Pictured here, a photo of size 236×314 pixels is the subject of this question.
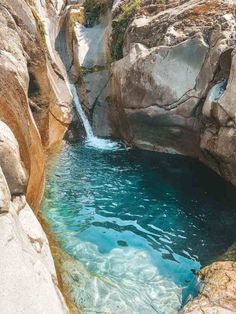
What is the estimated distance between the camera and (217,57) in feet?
38.1

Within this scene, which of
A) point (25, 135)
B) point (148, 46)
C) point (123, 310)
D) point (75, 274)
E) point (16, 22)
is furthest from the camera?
point (148, 46)

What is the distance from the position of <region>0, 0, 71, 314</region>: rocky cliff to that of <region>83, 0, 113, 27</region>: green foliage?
6.68 metres

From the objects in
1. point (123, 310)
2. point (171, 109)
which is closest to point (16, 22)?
point (171, 109)

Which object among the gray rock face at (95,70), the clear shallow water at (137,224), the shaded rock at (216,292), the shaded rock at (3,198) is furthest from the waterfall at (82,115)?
the shaded rock at (3,198)

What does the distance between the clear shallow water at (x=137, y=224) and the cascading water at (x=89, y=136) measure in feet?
4.20

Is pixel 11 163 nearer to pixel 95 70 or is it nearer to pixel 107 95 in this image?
pixel 107 95

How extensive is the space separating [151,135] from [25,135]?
751 cm

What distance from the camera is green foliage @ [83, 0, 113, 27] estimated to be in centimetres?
1933

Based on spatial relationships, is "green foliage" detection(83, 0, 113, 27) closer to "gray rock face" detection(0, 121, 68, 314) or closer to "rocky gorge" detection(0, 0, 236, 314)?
"rocky gorge" detection(0, 0, 236, 314)

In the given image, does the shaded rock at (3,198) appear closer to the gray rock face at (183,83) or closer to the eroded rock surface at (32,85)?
the eroded rock surface at (32,85)

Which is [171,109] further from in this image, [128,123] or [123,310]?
[123,310]

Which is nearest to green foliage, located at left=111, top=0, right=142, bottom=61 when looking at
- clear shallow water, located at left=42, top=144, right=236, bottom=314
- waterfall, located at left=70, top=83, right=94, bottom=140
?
waterfall, located at left=70, top=83, right=94, bottom=140

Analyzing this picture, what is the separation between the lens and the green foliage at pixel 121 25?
1562 cm

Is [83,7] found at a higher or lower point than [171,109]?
higher
